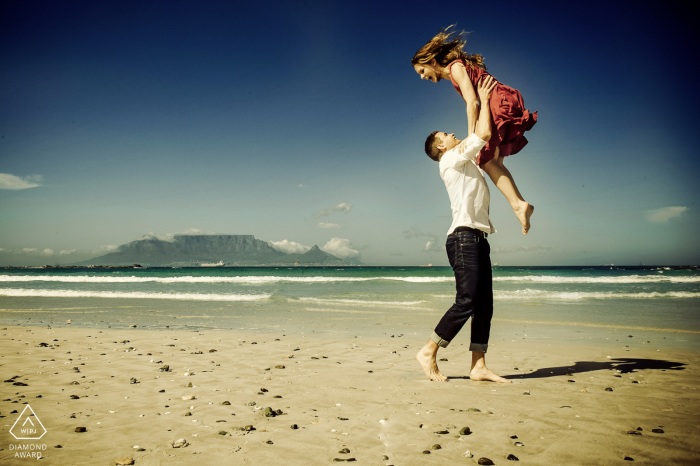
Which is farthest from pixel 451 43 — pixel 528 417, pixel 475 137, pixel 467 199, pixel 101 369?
pixel 101 369

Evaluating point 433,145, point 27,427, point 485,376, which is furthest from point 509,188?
point 27,427

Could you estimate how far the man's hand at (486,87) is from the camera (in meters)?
2.82

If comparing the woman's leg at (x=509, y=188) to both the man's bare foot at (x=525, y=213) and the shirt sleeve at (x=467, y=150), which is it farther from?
the shirt sleeve at (x=467, y=150)

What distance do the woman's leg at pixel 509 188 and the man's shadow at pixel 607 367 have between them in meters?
1.63

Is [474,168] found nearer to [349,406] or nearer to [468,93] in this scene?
[468,93]

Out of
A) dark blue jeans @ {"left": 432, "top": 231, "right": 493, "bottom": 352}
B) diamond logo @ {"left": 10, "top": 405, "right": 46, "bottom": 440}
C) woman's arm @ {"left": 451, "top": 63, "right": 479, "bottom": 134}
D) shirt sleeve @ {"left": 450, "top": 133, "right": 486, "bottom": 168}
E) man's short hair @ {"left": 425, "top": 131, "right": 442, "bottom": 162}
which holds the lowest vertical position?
diamond logo @ {"left": 10, "top": 405, "right": 46, "bottom": 440}

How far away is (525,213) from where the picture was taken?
290 centimetres

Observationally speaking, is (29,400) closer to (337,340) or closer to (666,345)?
(337,340)

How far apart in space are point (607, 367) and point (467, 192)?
2616 millimetres

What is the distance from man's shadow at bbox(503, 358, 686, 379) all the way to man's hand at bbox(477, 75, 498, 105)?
102 inches

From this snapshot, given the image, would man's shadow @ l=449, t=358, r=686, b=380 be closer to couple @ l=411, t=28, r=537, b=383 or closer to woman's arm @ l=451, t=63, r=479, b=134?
couple @ l=411, t=28, r=537, b=383

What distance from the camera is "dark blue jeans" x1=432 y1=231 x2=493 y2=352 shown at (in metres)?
Answer: 3.06

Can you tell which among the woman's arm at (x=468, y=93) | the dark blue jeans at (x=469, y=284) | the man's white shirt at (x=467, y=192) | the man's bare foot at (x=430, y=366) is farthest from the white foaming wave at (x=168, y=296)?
the woman's arm at (x=468, y=93)

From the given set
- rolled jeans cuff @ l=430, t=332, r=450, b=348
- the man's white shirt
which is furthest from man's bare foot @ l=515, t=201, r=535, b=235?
rolled jeans cuff @ l=430, t=332, r=450, b=348
